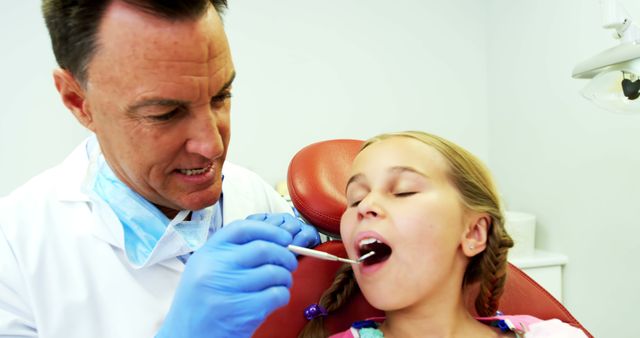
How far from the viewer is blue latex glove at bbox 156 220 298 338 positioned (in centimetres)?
81

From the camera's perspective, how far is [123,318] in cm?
97

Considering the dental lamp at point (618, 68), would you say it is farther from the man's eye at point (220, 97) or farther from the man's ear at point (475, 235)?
the man's eye at point (220, 97)

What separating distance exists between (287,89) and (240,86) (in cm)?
25

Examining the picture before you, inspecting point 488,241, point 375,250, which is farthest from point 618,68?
point 375,250

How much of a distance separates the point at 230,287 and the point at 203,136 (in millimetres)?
286

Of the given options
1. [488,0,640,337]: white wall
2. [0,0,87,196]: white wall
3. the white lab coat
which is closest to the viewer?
the white lab coat

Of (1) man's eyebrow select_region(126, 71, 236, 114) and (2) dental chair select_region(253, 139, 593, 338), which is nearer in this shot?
(1) man's eyebrow select_region(126, 71, 236, 114)

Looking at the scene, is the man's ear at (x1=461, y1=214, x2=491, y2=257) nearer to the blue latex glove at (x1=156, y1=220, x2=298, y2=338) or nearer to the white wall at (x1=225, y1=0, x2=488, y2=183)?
the blue latex glove at (x1=156, y1=220, x2=298, y2=338)

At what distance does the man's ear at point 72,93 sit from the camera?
0.94 metres

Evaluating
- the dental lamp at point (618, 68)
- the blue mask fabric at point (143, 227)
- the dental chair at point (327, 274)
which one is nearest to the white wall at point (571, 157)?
the dental lamp at point (618, 68)

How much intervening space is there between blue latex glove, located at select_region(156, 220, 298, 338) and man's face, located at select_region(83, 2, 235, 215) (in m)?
0.15

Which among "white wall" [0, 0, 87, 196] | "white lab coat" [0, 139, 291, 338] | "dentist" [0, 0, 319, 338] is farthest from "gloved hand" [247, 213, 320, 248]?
"white wall" [0, 0, 87, 196]

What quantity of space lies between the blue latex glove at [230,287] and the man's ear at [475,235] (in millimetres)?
474

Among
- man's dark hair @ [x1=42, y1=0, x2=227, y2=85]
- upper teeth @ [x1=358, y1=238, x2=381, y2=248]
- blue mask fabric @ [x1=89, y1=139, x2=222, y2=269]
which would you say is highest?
man's dark hair @ [x1=42, y1=0, x2=227, y2=85]
